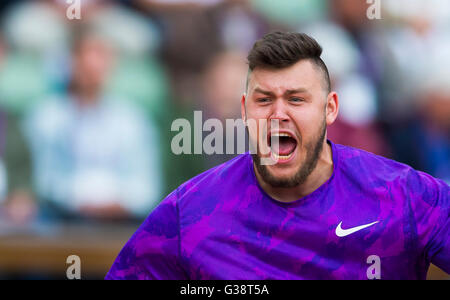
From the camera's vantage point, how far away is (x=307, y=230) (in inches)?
152

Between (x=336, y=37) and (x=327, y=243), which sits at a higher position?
(x=336, y=37)

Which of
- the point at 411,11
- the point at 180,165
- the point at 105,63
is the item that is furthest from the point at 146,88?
the point at 411,11

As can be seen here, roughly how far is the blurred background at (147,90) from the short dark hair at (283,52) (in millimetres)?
2396

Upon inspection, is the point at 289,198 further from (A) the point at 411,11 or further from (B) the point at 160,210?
(A) the point at 411,11

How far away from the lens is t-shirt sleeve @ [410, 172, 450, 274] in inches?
148

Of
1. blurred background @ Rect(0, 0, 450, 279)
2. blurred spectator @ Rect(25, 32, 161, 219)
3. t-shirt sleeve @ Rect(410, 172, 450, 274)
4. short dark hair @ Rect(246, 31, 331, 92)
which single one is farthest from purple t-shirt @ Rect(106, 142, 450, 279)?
blurred spectator @ Rect(25, 32, 161, 219)

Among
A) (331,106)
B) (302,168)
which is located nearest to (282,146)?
(302,168)

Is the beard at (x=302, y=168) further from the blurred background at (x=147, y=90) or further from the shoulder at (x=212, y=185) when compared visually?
the blurred background at (x=147, y=90)

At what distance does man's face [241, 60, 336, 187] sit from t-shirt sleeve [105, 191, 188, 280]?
1.76 feet

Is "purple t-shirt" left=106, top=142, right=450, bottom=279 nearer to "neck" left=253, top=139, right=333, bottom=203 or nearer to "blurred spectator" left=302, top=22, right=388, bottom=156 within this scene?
"neck" left=253, top=139, right=333, bottom=203

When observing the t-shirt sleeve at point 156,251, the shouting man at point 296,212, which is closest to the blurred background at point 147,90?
the t-shirt sleeve at point 156,251
